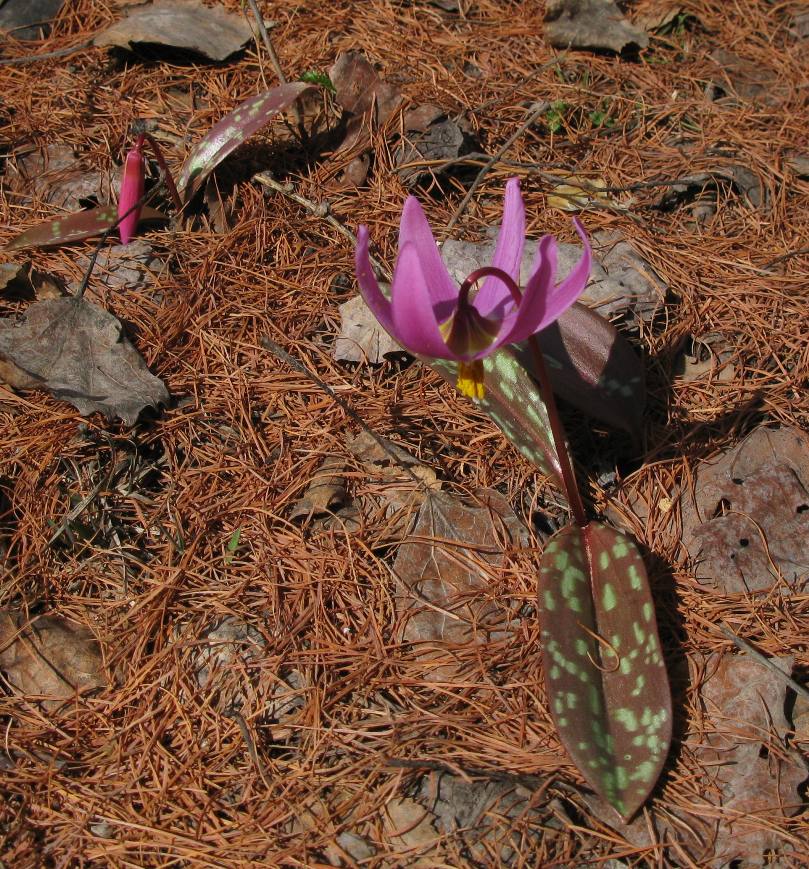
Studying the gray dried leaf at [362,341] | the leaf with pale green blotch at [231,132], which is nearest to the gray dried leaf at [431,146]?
the leaf with pale green blotch at [231,132]

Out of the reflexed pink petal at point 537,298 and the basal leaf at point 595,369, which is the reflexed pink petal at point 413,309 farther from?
the basal leaf at point 595,369

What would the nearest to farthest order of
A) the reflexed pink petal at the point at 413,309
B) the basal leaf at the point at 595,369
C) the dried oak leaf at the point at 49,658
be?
the reflexed pink petal at the point at 413,309 → the dried oak leaf at the point at 49,658 → the basal leaf at the point at 595,369

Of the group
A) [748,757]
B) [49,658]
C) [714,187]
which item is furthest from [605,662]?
[714,187]

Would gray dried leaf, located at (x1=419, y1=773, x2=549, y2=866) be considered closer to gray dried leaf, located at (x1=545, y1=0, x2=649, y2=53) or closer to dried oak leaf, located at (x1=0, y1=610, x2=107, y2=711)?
dried oak leaf, located at (x1=0, y1=610, x2=107, y2=711)

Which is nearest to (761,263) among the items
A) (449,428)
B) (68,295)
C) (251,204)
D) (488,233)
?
(488,233)

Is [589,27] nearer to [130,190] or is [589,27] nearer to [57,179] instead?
[130,190]

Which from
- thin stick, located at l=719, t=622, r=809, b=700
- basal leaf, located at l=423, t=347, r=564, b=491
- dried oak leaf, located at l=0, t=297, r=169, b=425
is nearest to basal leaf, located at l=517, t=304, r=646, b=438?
basal leaf, located at l=423, t=347, r=564, b=491

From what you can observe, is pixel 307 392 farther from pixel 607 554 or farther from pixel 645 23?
pixel 645 23
